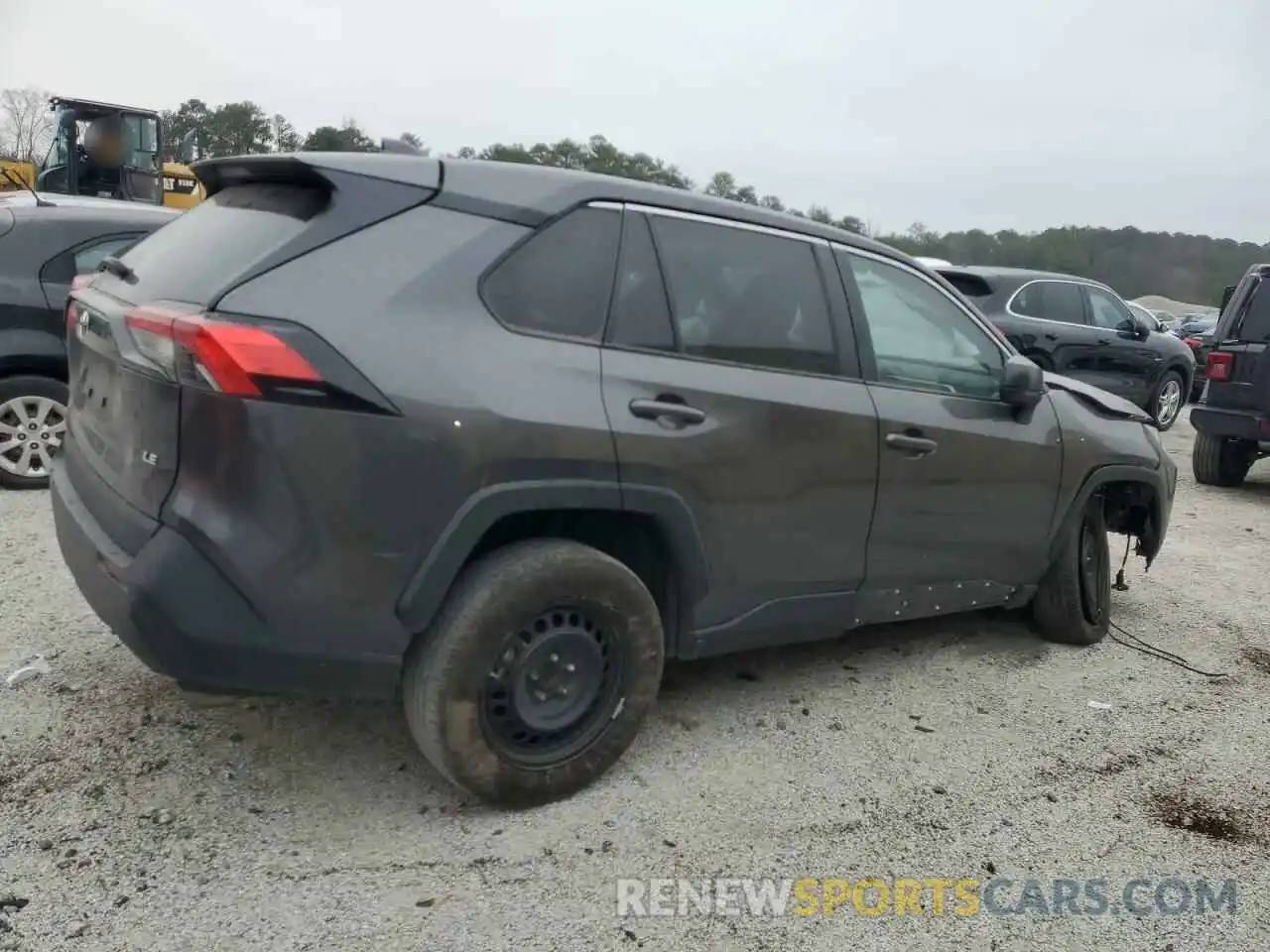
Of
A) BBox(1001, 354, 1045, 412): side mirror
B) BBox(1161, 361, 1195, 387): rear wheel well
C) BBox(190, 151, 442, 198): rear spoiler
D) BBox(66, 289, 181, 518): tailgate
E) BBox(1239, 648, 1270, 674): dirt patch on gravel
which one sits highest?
BBox(190, 151, 442, 198): rear spoiler

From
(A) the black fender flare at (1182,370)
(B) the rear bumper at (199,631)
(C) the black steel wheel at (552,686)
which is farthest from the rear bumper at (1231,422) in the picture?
(B) the rear bumper at (199,631)

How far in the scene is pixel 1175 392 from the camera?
12867mm

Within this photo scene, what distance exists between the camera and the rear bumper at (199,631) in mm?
2422

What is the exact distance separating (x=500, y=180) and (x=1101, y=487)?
3.12 m

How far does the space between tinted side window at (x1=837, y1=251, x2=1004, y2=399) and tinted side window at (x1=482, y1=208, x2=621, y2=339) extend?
1.05 metres

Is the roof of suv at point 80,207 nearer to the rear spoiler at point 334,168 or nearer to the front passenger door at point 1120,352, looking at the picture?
the rear spoiler at point 334,168

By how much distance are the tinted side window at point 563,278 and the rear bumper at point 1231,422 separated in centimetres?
725

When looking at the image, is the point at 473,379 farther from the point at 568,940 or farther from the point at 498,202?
the point at 568,940

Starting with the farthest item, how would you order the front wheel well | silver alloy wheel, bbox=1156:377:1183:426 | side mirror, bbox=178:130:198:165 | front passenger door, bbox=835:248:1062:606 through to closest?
side mirror, bbox=178:130:198:165 < silver alloy wheel, bbox=1156:377:1183:426 < the front wheel well < front passenger door, bbox=835:248:1062:606

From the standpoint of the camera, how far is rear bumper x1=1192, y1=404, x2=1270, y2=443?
323 inches

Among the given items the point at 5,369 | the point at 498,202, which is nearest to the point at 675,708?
the point at 498,202

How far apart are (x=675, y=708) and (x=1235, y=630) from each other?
10.2 feet

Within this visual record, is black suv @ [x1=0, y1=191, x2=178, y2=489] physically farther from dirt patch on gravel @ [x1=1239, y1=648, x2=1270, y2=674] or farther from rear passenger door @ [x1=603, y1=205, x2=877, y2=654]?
dirt patch on gravel @ [x1=1239, y1=648, x2=1270, y2=674]

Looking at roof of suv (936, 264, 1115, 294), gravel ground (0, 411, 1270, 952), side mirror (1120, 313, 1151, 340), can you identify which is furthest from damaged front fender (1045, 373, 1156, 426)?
side mirror (1120, 313, 1151, 340)
